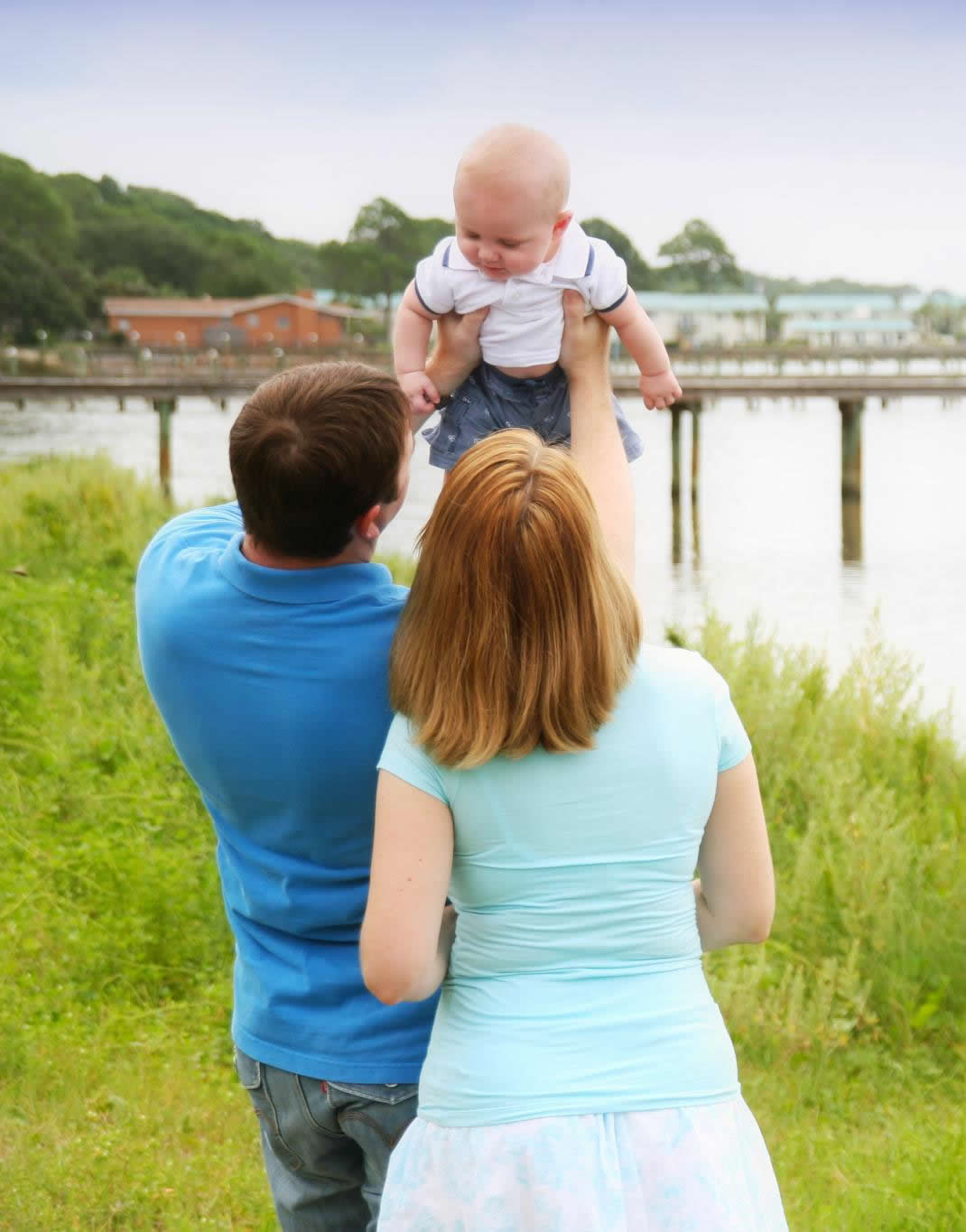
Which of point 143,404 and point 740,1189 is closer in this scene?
point 740,1189

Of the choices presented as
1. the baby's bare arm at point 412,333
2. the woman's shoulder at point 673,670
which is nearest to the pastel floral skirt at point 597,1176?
the woman's shoulder at point 673,670

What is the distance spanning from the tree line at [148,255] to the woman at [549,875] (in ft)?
293

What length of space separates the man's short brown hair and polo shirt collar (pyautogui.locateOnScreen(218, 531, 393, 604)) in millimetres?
51

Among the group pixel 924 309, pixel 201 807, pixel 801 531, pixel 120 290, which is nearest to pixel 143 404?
pixel 120 290

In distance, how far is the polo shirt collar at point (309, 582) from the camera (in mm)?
2035

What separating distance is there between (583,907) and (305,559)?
2.00 ft

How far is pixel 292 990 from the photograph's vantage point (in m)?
2.12

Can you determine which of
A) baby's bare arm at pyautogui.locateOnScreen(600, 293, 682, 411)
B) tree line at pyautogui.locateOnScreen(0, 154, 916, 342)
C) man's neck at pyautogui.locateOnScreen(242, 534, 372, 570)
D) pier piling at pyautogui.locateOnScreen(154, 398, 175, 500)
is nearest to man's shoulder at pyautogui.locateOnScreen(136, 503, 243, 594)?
man's neck at pyautogui.locateOnScreen(242, 534, 372, 570)

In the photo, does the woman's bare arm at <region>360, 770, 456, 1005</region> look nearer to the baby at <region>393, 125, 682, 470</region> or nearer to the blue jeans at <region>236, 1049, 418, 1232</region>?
the blue jeans at <region>236, 1049, 418, 1232</region>

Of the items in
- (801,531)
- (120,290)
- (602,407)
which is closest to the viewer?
(602,407)

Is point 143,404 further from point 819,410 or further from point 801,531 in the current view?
point 801,531

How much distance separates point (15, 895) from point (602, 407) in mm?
3959

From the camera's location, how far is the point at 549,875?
1.83 meters

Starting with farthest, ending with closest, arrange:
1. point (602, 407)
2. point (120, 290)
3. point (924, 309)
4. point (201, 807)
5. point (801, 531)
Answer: point (924, 309), point (120, 290), point (801, 531), point (201, 807), point (602, 407)
